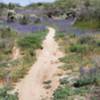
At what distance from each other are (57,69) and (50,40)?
10.2 metres

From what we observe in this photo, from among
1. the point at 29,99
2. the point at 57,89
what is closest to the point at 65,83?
the point at 57,89

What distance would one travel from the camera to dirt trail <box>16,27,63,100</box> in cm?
1293

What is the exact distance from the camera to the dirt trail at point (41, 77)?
1293 cm

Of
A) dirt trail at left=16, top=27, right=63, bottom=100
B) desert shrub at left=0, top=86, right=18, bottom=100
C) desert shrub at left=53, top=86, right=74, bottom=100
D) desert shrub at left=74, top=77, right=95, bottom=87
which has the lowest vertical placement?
dirt trail at left=16, top=27, right=63, bottom=100

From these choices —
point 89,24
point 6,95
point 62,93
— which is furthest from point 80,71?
point 89,24

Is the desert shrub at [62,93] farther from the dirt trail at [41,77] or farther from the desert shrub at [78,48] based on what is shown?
the desert shrub at [78,48]

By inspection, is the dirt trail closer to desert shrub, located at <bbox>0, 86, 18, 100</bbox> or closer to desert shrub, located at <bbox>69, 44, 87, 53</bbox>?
desert shrub, located at <bbox>0, 86, 18, 100</bbox>

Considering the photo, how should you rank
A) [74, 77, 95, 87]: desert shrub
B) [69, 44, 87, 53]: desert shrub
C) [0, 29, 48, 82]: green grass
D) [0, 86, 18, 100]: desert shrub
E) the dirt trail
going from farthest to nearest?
[69, 44, 87, 53]: desert shrub
[0, 29, 48, 82]: green grass
[74, 77, 95, 87]: desert shrub
the dirt trail
[0, 86, 18, 100]: desert shrub

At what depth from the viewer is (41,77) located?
15.4 meters

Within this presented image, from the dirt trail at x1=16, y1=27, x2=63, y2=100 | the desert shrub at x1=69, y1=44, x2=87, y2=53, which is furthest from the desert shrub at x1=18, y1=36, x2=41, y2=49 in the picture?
the desert shrub at x1=69, y1=44, x2=87, y2=53

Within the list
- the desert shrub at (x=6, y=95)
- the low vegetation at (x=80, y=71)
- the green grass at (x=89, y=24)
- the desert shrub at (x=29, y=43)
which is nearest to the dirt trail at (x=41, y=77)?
the desert shrub at (x=6, y=95)

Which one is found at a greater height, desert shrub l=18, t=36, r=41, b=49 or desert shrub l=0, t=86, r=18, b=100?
desert shrub l=0, t=86, r=18, b=100

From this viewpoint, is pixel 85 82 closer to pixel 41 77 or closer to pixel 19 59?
pixel 41 77

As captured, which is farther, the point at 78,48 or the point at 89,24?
the point at 89,24
